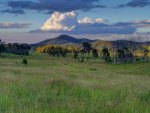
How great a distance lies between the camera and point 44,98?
10773 mm

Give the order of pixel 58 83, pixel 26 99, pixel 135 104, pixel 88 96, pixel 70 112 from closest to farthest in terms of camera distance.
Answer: pixel 70 112 → pixel 135 104 → pixel 26 99 → pixel 88 96 → pixel 58 83

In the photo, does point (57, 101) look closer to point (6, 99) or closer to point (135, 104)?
point (6, 99)

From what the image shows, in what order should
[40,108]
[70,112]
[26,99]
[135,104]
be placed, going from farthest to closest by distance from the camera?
[26,99] < [135,104] < [40,108] < [70,112]

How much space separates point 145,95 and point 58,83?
400 centimetres

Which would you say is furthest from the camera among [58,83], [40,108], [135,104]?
[58,83]

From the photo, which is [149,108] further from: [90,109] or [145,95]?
[145,95]

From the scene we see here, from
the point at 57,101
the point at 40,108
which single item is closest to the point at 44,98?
the point at 57,101

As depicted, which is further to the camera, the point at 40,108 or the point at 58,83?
the point at 58,83

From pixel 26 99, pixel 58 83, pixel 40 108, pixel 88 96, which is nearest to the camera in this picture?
pixel 40 108

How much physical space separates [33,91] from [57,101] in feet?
6.61

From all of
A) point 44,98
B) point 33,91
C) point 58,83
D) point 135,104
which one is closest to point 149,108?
point 135,104

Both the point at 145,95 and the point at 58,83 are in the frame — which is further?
the point at 58,83

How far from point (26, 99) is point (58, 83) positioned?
503 cm

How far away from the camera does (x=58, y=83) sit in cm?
1537
